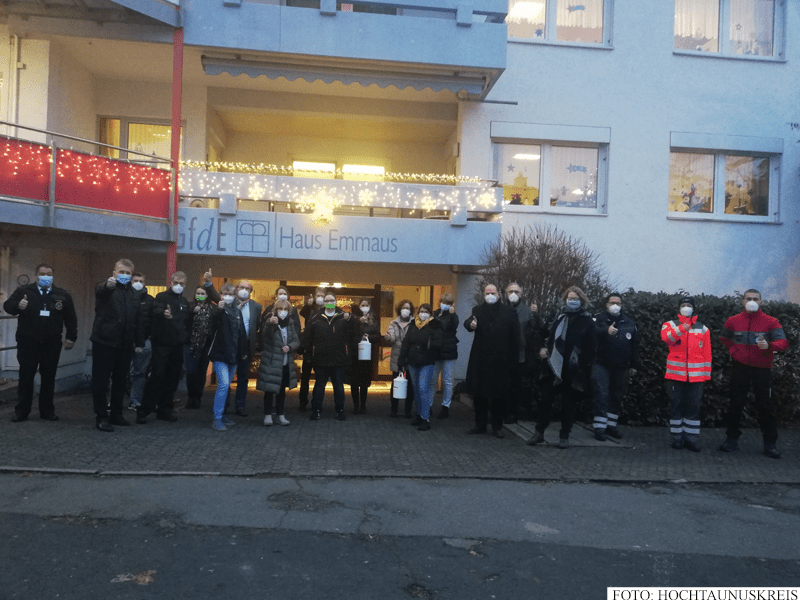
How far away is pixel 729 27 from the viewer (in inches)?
558

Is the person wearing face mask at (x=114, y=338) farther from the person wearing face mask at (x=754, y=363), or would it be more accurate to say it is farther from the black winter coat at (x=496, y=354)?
the person wearing face mask at (x=754, y=363)

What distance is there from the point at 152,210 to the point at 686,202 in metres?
9.95

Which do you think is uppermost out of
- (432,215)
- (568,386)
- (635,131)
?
(635,131)

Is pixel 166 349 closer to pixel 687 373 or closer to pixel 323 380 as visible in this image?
pixel 323 380

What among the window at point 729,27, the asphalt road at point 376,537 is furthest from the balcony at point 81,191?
the window at point 729,27

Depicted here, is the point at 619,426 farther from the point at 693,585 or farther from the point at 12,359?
the point at 12,359

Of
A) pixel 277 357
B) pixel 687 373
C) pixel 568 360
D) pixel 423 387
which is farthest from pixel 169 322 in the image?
pixel 687 373

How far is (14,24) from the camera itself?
11.1m

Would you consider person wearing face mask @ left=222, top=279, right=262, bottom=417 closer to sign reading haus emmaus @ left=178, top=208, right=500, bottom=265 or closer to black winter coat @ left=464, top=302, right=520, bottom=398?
sign reading haus emmaus @ left=178, top=208, right=500, bottom=265

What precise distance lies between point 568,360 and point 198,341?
538cm

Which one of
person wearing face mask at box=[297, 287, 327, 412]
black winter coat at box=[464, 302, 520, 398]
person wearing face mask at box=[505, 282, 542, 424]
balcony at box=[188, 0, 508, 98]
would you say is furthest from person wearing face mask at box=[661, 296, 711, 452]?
balcony at box=[188, 0, 508, 98]

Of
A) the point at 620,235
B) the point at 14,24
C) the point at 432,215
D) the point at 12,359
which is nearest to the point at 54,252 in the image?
the point at 12,359

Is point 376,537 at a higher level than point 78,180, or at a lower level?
lower

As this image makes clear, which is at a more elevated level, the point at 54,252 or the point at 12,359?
the point at 54,252
